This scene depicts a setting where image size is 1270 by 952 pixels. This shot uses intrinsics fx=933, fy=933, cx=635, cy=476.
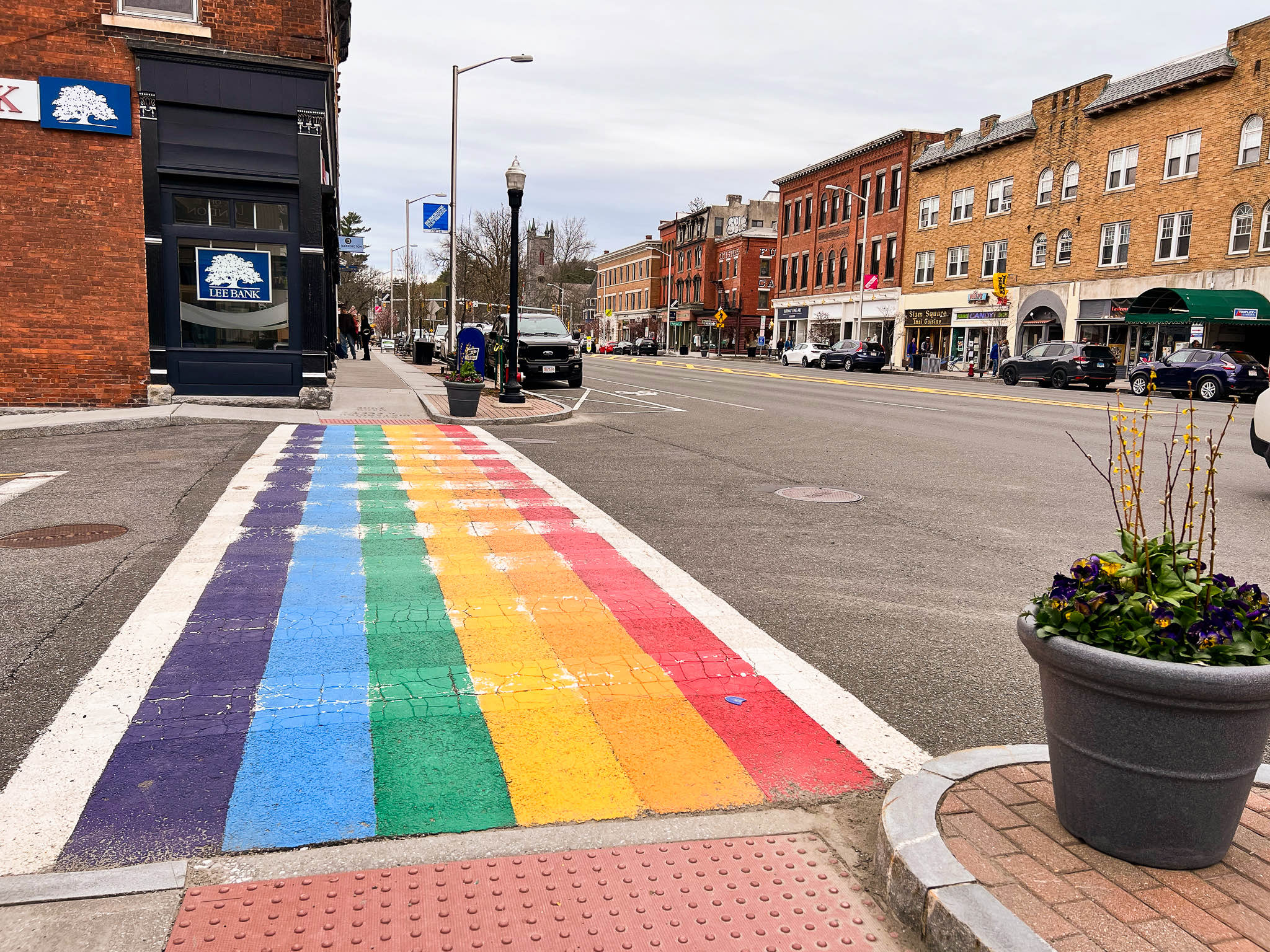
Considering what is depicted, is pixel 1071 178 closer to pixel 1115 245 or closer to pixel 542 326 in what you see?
pixel 1115 245

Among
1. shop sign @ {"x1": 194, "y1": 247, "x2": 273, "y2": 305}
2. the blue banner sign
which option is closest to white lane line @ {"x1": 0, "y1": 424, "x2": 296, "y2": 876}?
shop sign @ {"x1": 194, "y1": 247, "x2": 273, "y2": 305}

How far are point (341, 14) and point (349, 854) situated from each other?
1104 inches

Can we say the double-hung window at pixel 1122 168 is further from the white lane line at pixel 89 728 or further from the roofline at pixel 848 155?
the white lane line at pixel 89 728

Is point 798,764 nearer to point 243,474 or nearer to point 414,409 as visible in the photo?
point 243,474

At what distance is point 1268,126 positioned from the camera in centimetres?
3181

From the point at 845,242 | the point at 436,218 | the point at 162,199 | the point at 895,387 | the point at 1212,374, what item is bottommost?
the point at 895,387

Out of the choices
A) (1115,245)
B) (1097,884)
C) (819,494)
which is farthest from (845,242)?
(1097,884)

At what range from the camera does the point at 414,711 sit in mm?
4211

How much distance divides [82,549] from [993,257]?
46335 millimetres

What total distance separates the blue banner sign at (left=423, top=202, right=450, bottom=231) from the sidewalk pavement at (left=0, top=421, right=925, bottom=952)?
2127 cm

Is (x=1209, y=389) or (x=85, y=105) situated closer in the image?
(x=85, y=105)

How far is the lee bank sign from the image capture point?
1439 cm

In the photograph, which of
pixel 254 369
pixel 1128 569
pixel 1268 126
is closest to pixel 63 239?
pixel 254 369

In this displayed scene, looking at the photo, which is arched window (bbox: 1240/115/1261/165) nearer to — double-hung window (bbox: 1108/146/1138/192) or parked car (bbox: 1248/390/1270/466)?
double-hung window (bbox: 1108/146/1138/192)
